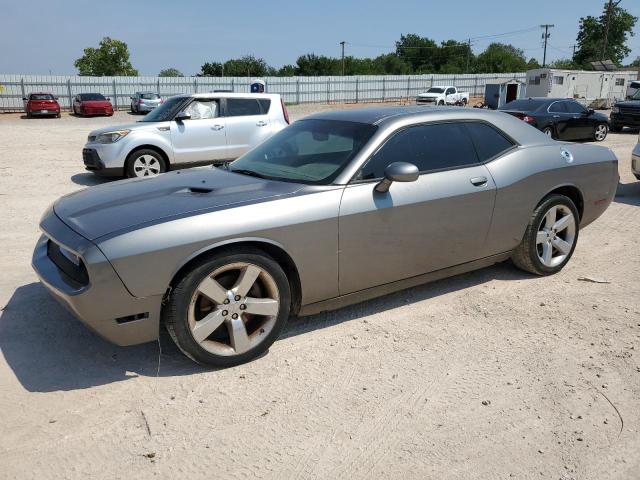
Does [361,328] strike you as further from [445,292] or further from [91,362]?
[91,362]

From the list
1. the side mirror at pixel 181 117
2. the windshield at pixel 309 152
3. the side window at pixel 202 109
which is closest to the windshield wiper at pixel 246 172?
the windshield at pixel 309 152

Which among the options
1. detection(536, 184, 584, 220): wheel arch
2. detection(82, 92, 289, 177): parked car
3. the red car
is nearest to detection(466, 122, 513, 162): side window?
detection(536, 184, 584, 220): wheel arch

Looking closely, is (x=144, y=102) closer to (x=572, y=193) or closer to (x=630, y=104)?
(x=630, y=104)

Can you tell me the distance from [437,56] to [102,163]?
103 meters

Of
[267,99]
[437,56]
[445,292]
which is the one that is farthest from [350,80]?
[437,56]

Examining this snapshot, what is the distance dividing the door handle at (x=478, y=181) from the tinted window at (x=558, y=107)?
13.5 meters

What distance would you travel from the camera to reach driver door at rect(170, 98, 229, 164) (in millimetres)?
10164

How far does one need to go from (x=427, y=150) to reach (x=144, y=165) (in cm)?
697

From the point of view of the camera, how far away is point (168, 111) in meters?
10.3

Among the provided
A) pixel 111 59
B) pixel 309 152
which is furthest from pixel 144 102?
pixel 111 59

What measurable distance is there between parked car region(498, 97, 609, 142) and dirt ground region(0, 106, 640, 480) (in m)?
12.4

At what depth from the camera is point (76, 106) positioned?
3316cm

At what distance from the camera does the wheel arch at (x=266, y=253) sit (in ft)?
10.6

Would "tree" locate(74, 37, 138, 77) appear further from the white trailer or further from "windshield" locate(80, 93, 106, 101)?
the white trailer
